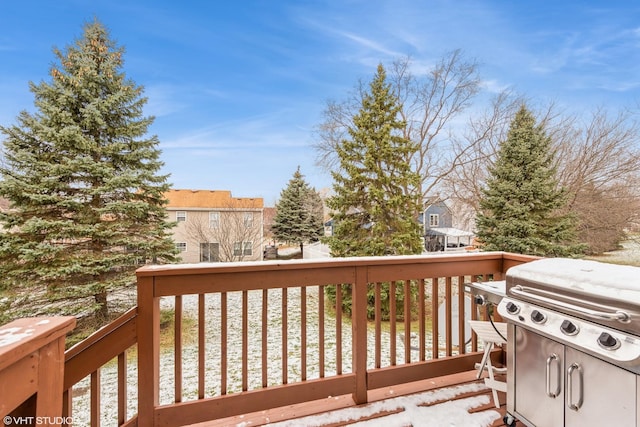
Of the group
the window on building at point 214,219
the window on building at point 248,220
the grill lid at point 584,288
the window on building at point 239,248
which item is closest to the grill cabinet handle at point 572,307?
the grill lid at point 584,288

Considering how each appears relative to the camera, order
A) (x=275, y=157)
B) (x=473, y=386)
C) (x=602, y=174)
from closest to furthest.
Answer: (x=473, y=386)
(x=602, y=174)
(x=275, y=157)

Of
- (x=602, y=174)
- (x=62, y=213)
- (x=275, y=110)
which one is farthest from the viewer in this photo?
(x=275, y=110)

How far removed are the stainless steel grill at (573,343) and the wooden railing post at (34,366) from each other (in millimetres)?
1960

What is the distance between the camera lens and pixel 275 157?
14398 millimetres

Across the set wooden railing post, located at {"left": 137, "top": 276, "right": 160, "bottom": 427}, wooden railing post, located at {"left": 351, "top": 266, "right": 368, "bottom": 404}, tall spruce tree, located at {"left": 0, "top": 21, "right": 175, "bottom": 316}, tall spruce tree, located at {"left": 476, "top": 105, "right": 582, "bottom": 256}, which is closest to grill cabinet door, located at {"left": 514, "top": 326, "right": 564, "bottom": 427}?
wooden railing post, located at {"left": 351, "top": 266, "right": 368, "bottom": 404}

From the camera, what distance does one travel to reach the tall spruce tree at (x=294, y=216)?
64.0 feet

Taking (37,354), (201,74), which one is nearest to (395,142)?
(201,74)

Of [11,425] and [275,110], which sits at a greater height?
[275,110]

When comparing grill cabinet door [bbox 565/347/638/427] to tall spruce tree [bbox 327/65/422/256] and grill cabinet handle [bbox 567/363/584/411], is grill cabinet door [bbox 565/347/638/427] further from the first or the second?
tall spruce tree [bbox 327/65/422/256]

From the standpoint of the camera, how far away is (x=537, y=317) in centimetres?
154

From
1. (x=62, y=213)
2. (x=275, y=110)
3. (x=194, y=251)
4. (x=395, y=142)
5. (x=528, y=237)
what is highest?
(x=275, y=110)

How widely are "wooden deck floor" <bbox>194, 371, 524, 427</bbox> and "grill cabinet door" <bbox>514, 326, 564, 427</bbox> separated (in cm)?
25

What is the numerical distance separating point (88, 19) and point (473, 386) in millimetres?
10229

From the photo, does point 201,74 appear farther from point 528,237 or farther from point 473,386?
point 528,237
